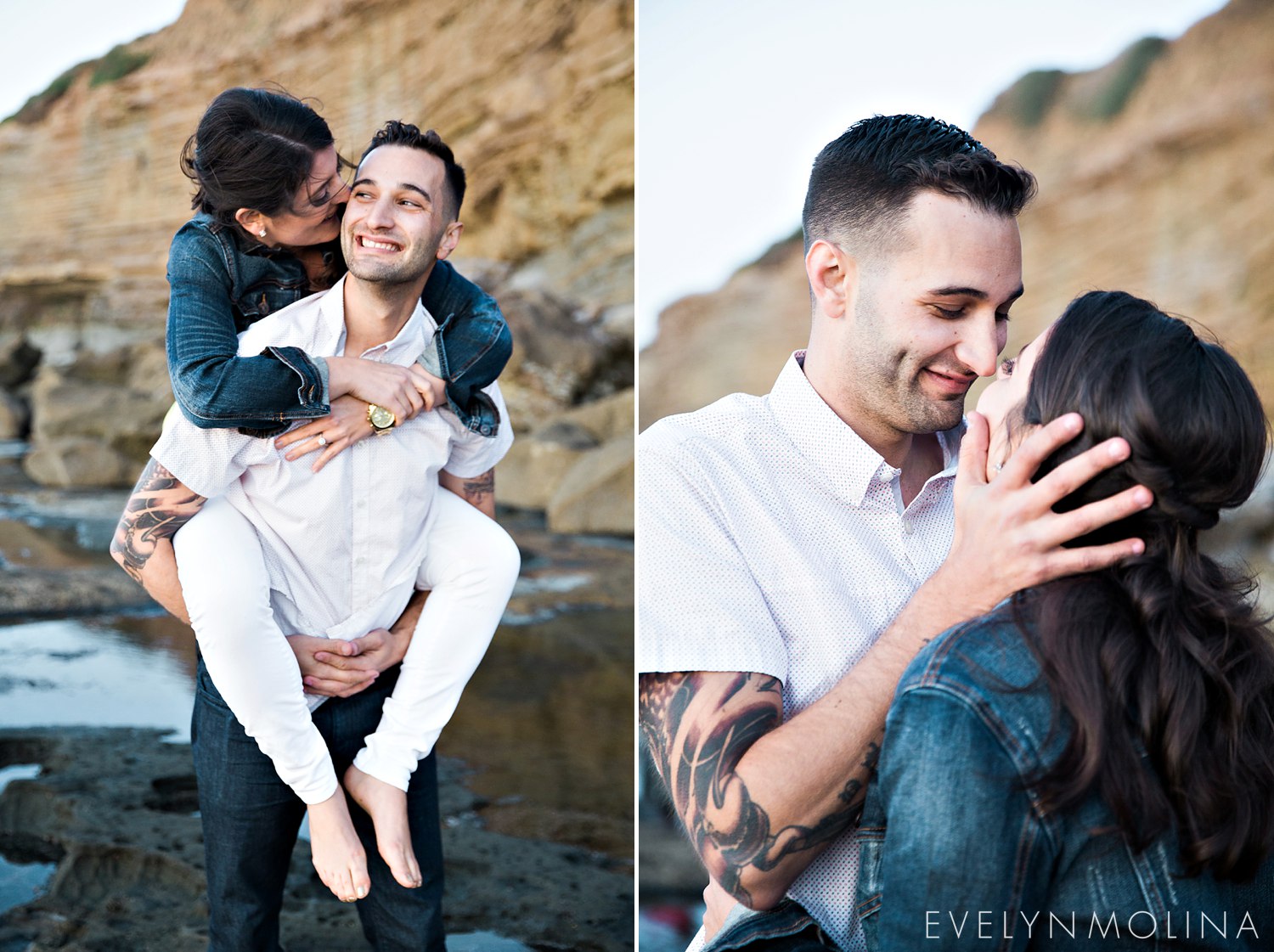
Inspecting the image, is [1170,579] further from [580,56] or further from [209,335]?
[580,56]

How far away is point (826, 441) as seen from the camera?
1.80 meters

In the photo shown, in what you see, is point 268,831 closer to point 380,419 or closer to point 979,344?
point 380,419

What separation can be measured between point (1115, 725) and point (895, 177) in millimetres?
984

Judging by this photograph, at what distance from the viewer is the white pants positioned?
5.93ft

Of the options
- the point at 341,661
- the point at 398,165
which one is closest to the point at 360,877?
the point at 341,661

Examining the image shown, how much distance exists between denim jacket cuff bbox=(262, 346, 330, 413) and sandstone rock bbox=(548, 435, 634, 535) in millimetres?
5670

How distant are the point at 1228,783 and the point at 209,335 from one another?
1.54 metres

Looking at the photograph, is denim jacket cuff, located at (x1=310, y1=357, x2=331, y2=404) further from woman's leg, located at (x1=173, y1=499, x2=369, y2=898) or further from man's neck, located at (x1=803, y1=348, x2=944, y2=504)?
man's neck, located at (x1=803, y1=348, x2=944, y2=504)

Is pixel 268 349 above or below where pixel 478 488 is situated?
above

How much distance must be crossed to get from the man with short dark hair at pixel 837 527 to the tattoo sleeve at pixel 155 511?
0.73m

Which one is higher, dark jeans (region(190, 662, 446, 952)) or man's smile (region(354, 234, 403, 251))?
man's smile (region(354, 234, 403, 251))

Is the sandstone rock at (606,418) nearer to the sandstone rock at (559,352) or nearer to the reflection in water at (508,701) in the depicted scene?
the sandstone rock at (559,352)

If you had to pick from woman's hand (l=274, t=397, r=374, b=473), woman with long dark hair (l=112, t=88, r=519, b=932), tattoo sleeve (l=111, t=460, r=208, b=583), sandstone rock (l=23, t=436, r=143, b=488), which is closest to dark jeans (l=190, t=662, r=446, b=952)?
woman with long dark hair (l=112, t=88, r=519, b=932)

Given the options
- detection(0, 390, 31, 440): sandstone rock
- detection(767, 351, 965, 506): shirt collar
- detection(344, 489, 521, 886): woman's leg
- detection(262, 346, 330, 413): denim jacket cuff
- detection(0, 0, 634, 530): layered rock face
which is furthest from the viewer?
detection(0, 390, 31, 440): sandstone rock
